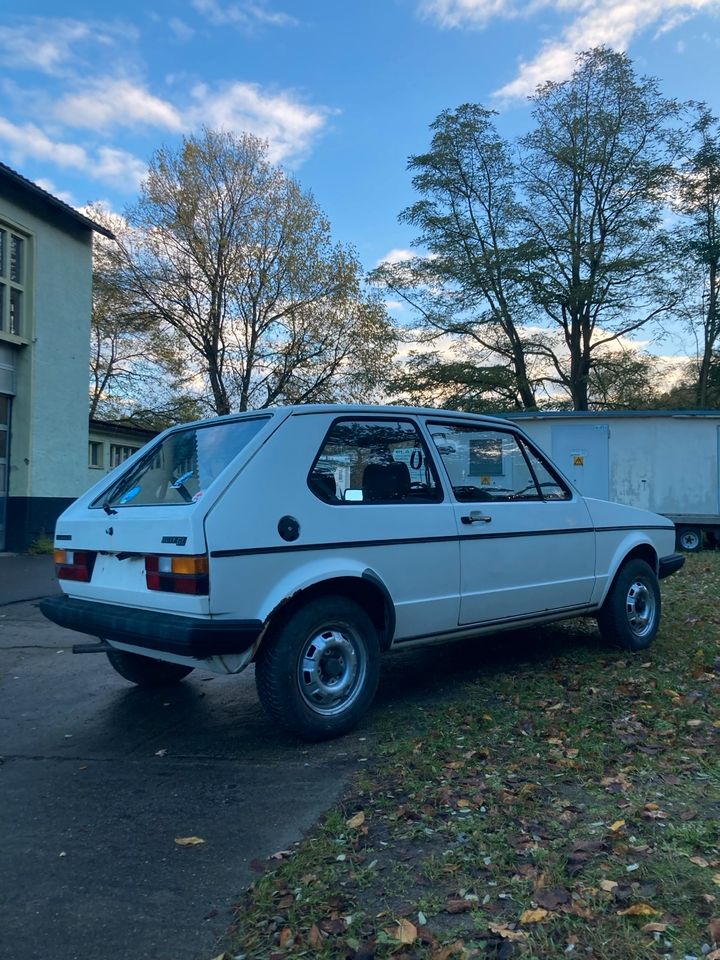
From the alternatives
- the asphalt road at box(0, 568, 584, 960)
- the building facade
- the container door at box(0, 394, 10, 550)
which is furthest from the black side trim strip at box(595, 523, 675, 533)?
the container door at box(0, 394, 10, 550)

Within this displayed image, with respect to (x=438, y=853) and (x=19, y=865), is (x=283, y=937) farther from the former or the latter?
(x=19, y=865)

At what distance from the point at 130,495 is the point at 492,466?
2.74 meters

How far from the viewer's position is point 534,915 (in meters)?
2.51

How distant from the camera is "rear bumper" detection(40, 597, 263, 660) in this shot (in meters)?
3.73

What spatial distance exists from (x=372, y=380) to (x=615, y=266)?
985 centimetres

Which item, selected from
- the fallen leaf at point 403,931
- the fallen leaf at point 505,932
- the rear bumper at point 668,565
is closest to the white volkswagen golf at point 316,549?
the rear bumper at point 668,565

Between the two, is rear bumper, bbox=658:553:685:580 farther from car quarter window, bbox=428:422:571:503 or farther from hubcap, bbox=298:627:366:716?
hubcap, bbox=298:627:366:716

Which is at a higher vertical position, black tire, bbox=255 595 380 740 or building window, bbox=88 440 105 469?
building window, bbox=88 440 105 469

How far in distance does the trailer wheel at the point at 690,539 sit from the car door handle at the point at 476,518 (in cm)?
1222

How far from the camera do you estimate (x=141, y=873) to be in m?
2.95

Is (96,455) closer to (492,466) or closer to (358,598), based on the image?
(492,466)

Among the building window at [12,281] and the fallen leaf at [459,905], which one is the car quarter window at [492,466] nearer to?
the fallen leaf at [459,905]

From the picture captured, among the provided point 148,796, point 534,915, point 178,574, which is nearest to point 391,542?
point 178,574

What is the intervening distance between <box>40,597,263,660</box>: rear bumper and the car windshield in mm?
618
